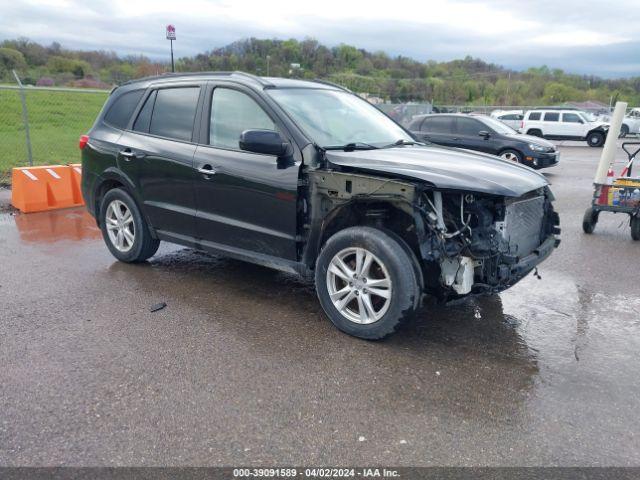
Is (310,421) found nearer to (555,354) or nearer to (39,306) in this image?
(555,354)

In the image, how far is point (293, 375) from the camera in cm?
365

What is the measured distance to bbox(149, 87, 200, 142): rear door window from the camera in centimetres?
522

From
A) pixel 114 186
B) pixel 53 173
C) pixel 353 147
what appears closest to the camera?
pixel 353 147

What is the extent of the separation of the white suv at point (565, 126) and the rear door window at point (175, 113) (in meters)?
26.0

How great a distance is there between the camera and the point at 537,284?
555cm

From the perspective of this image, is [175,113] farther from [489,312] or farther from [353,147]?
[489,312]

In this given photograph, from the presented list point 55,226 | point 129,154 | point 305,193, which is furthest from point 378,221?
point 55,226

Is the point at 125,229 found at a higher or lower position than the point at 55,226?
higher

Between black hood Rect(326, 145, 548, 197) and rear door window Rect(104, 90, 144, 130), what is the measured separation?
2.57m

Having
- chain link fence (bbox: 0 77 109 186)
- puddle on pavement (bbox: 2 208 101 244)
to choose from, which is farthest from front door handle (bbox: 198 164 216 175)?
chain link fence (bbox: 0 77 109 186)

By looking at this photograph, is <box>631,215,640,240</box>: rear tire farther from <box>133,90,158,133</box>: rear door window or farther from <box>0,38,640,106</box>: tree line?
<box>0,38,640,106</box>: tree line

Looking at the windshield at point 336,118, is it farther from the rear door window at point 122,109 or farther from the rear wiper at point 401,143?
the rear door window at point 122,109

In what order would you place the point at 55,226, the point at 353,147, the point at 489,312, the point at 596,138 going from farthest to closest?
the point at 596,138 → the point at 55,226 → the point at 489,312 → the point at 353,147

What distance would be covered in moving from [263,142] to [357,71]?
7398 cm
